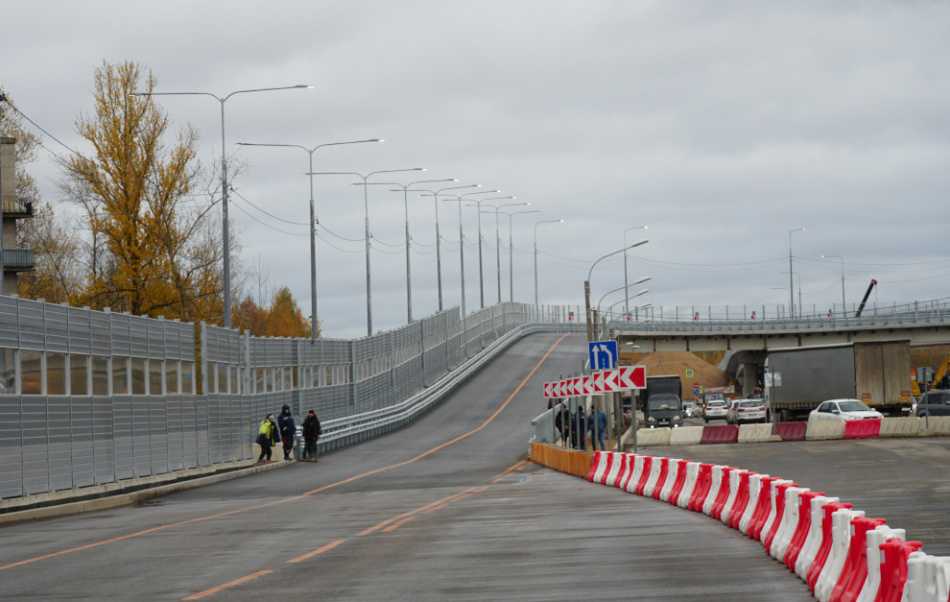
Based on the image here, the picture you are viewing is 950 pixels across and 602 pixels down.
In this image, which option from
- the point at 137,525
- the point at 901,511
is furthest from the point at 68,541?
the point at 901,511

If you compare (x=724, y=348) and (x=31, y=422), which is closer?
(x=31, y=422)

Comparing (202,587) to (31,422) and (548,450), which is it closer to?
(31,422)

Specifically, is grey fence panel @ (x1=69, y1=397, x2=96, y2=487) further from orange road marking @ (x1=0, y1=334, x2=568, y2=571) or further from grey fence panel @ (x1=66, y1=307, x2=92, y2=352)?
orange road marking @ (x1=0, y1=334, x2=568, y2=571)

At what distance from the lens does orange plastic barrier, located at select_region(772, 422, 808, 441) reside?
47281mm

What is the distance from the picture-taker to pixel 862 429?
151ft

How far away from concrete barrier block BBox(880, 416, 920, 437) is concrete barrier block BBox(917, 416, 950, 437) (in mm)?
209

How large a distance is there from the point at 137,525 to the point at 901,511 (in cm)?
1122

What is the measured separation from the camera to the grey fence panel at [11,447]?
23.5 m

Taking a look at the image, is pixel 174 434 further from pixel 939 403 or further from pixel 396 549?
pixel 939 403

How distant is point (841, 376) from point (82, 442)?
1513 inches

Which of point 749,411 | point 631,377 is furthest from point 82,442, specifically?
point 749,411

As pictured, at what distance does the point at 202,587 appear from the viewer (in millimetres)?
11422

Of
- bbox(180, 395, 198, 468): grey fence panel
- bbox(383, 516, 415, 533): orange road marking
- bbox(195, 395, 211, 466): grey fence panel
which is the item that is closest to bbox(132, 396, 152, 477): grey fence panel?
bbox(180, 395, 198, 468): grey fence panel

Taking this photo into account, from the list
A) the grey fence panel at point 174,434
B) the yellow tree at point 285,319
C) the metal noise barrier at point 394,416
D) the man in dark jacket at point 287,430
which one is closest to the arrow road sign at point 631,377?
the grey fence panel at point 174,434
